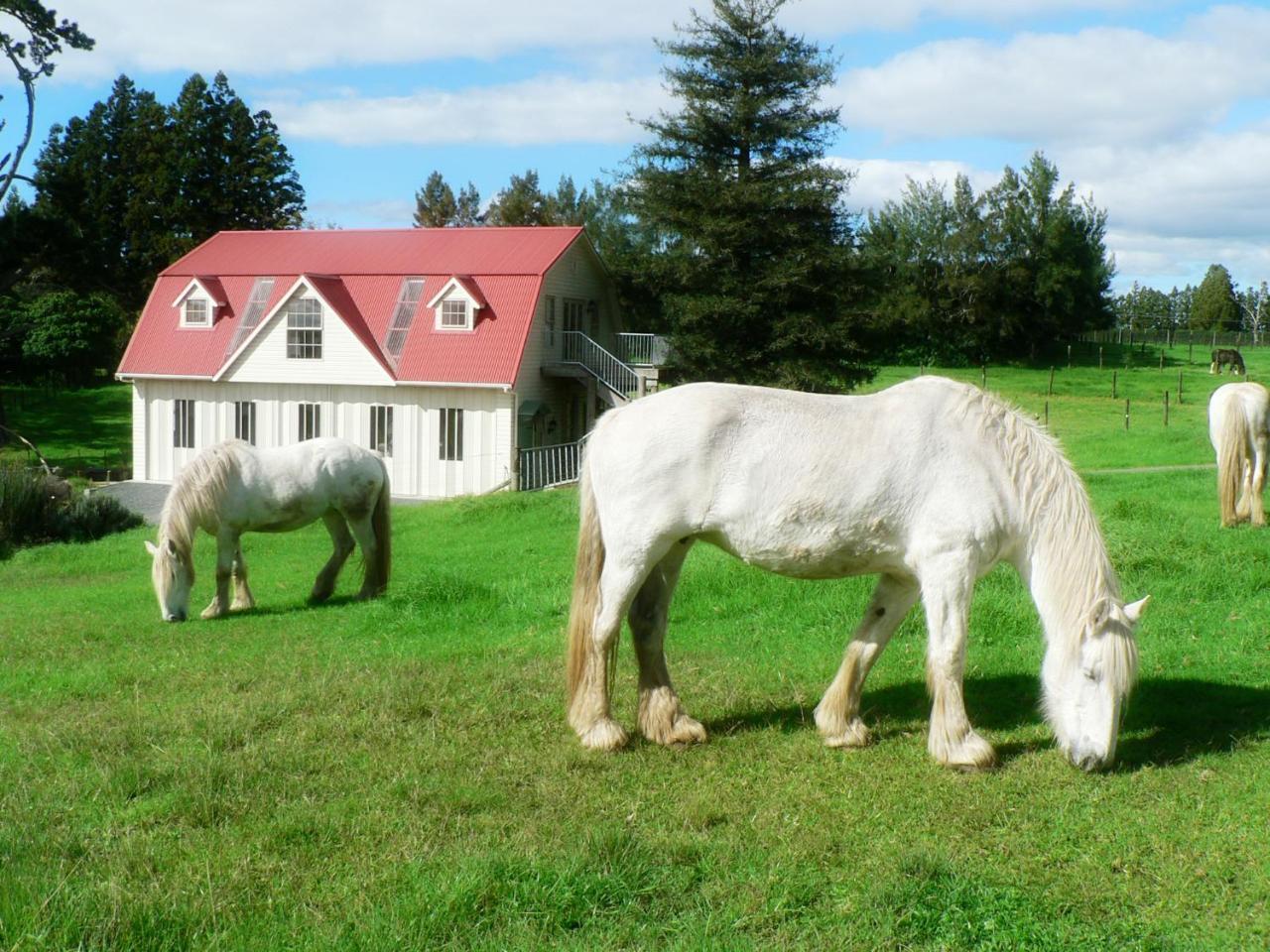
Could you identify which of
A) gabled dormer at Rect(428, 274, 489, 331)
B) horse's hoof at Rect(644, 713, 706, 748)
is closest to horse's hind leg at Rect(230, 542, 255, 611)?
horse's hoof at Rect(644, 713, 706, 748)

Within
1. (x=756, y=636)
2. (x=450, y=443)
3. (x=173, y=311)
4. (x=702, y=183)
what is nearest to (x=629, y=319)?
(x=702, y=183)

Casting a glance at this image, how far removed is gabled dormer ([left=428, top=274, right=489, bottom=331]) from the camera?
29.8 metres

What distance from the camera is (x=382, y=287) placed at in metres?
31.7

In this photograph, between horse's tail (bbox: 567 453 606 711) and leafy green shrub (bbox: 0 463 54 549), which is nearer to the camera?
horse's tail (bbox: 567 453 606 711)

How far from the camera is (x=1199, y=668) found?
24.0ft

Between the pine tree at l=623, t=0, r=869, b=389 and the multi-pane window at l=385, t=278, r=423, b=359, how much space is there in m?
7.17

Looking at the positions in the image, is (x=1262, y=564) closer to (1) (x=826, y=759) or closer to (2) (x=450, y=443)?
(1) (x=826, y=759)

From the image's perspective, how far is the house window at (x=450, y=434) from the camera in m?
29.7

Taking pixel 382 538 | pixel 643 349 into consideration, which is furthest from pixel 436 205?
pixel 382 538

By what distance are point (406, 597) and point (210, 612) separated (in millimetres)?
2341

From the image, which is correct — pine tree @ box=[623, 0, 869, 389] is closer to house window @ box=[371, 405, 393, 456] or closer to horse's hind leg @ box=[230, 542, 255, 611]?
house window @ box=[371, 405, 393, 456]

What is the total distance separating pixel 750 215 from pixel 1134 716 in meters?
27.6

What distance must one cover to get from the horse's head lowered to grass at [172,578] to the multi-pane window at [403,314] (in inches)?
768

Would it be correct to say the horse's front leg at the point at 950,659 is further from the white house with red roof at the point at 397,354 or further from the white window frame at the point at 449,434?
the white window frame at the point at 449,434
